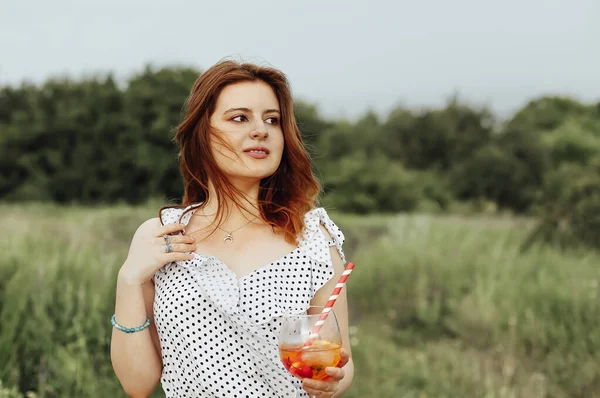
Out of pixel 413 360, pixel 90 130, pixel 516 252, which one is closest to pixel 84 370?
pixel 413 360

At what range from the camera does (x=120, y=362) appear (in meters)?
2.38

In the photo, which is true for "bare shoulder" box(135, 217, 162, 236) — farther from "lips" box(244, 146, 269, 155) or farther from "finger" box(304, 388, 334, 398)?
"finger" box(304, 388, 334, 398)

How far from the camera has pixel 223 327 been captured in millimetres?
2314

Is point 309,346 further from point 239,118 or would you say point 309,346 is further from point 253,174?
point 239,118

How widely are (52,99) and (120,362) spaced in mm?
28681

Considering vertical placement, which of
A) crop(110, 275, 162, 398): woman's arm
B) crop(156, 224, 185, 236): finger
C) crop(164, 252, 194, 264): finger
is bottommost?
crop(110, 275, 162, 398): woman's arm

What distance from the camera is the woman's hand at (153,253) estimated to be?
2314mm

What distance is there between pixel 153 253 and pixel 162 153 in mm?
25633

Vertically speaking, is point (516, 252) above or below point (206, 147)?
below

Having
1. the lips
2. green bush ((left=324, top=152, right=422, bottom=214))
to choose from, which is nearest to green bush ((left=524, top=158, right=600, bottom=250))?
the lips

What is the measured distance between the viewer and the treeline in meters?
27.3

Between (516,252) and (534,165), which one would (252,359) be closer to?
(516,252)

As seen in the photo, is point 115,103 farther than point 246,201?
Yes

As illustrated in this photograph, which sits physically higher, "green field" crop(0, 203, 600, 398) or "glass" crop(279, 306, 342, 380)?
"glass" crop(279, 306, 342, 380)
